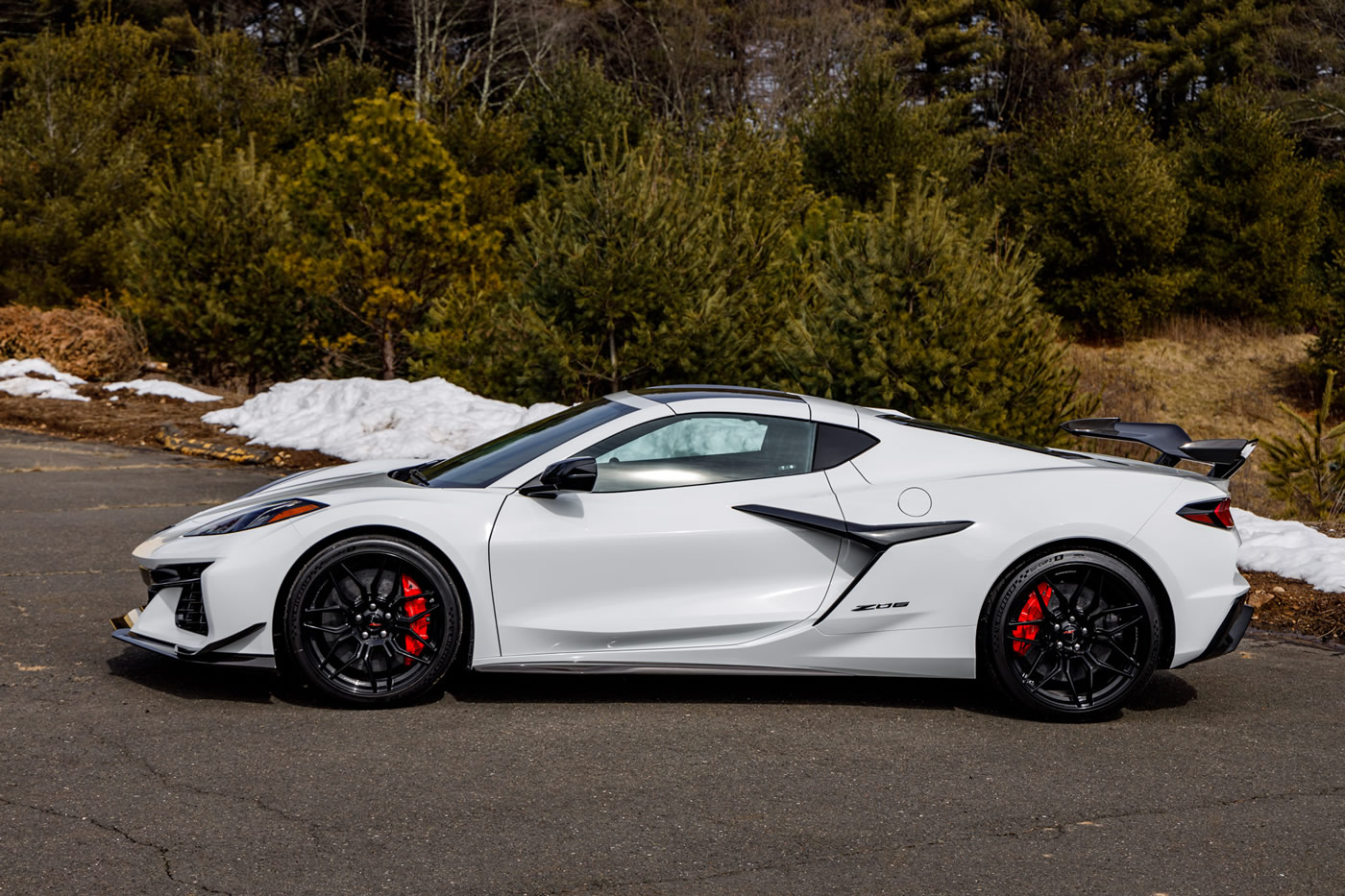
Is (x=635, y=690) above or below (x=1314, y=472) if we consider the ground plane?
below

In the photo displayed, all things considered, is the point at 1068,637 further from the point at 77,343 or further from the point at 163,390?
the point at 77,343

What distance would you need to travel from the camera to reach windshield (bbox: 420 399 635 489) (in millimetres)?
5617

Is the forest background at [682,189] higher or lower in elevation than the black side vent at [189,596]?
higher

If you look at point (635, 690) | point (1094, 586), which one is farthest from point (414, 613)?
point (1094, 586)

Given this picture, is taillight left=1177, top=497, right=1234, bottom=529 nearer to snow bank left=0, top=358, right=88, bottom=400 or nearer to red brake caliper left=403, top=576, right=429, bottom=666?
red brake caliper left=403, top=576, right=429, bottom=666

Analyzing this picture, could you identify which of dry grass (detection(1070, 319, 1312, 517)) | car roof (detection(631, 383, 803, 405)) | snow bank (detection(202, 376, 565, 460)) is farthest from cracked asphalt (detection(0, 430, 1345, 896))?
dry grass (detection(1070, 319, 1312, 517))

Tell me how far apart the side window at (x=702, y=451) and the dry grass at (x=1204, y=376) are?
1124 inches

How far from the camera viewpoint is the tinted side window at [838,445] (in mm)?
5590

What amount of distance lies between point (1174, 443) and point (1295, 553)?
3.00m

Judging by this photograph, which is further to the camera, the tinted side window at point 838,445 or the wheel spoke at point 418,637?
the tinted side window at point 838,445

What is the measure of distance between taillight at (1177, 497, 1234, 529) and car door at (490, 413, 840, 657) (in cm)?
155

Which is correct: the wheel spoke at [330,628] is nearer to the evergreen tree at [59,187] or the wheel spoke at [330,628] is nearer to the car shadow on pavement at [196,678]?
the car shadow on pavement at [196,678]

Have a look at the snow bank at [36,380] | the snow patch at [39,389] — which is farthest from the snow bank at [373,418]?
the snow bank at [36,380]

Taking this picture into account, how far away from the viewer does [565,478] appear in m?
5.24
